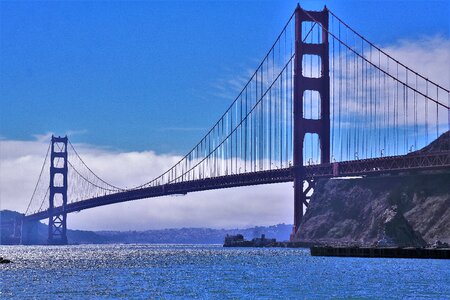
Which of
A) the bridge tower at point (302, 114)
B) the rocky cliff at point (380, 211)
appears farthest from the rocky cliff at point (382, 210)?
the bridge tower at point (302, 114)

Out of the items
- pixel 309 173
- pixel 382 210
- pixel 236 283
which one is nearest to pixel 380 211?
pixel 382 210

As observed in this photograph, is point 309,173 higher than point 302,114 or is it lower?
lower

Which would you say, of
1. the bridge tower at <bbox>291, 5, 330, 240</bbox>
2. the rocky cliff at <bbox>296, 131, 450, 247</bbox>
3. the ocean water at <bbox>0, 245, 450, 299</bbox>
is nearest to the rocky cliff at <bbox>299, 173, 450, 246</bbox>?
the rocky cliff at <bbox>296, 131, 450, 247</bbox>

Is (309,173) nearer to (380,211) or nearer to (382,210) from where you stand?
(382,210)

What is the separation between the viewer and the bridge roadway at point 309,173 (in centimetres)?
12306

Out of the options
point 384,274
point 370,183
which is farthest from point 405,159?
point 384,274

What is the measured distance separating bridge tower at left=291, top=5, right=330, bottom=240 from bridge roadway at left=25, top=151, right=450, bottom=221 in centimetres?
212

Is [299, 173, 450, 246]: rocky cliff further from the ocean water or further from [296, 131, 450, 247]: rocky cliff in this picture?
the ocean water

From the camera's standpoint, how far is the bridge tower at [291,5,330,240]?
141 meters

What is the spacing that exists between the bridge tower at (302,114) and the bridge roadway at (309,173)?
2.12 meters

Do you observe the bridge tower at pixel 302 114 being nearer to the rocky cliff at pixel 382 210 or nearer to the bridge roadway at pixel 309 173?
the bridge roadway at pixel 309 173

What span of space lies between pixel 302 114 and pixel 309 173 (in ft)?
31.2

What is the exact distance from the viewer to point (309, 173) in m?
141

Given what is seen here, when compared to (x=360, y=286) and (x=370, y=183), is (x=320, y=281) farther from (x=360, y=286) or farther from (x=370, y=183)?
(x=370, y=183)
